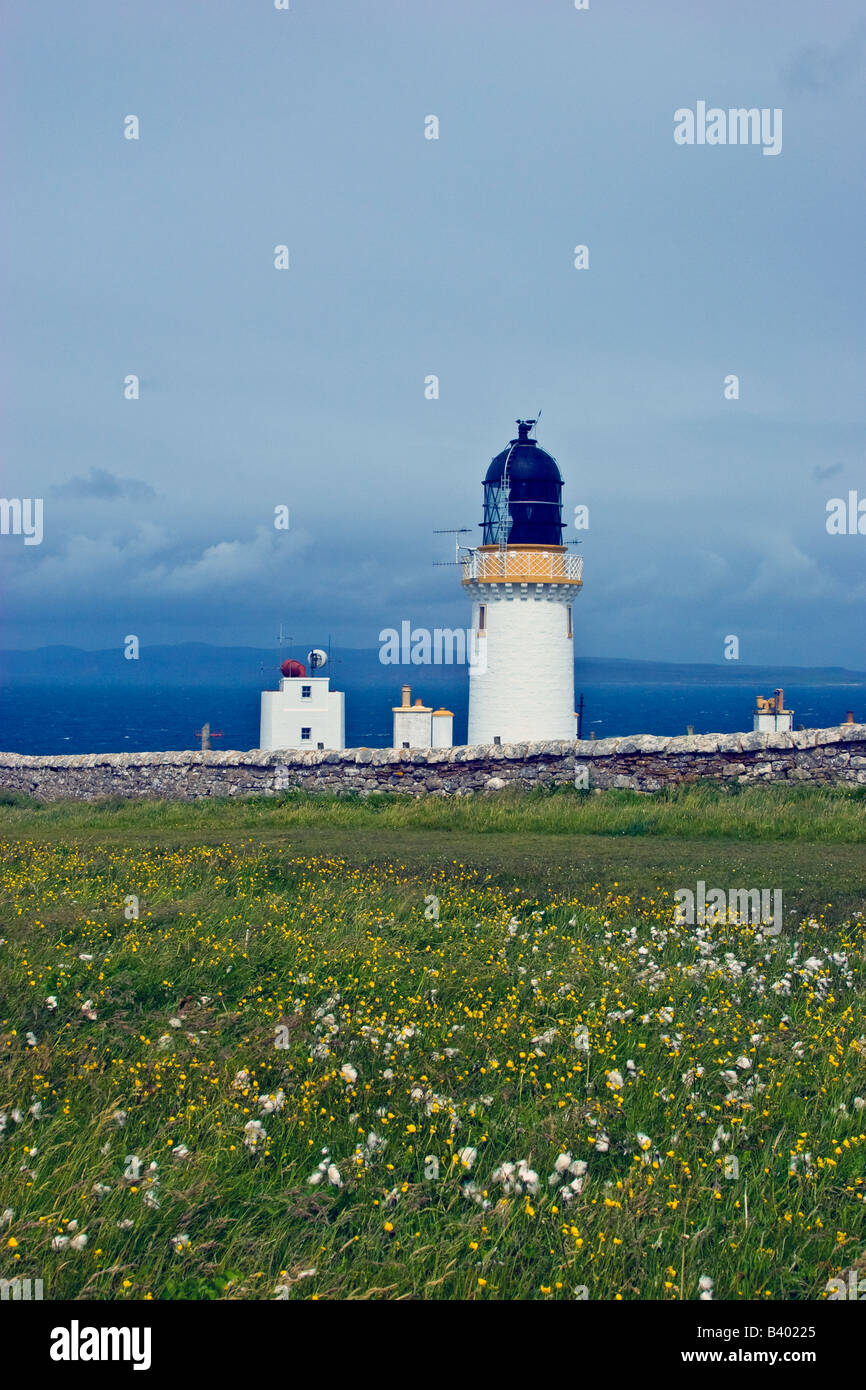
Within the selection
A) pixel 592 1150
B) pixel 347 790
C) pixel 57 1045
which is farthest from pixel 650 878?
pixel 347 790

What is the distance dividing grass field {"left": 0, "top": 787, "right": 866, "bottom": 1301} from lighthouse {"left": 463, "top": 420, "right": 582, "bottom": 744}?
58.5 ft

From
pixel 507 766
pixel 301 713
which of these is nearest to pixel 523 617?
pixel 301 713

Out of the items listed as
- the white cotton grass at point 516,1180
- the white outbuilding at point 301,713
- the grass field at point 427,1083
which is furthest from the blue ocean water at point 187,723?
the white cotton grass at point 516,1180

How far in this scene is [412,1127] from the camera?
736cm

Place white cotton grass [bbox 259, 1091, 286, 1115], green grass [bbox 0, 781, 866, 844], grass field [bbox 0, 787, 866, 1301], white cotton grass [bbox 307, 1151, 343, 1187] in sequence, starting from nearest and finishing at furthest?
grass field [bbox 0, 787, 866, 1301] < white cotton grass [bbox 307, 1151, 343, 1187] < white cotton grass [bbox 259, 1091, 286, 1115] < green grass [bbox 0, 781, 866, 844]

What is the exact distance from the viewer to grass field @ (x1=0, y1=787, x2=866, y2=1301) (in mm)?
6273

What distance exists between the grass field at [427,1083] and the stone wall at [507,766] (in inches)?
294

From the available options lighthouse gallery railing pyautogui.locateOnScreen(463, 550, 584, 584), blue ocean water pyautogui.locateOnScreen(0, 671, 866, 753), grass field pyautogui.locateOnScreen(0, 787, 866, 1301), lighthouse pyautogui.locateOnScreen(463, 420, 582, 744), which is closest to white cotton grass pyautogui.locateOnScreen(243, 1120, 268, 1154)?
grass field pyautogui.locateOnScreen(0, 787, 866, 1301)

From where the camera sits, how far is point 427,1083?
827 centimetres

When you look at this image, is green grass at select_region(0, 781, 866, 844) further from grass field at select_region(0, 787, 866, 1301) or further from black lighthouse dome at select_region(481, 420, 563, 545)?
black lighthouse dome at select_region(481, 420, 563, 545)

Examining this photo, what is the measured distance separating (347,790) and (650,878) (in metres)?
10.3
